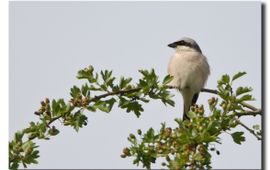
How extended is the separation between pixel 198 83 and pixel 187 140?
6.94 feet

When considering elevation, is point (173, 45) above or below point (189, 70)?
above

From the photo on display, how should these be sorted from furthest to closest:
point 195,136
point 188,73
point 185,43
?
point 185,43 < point 188,73 < point 195,136

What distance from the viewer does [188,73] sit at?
433cm

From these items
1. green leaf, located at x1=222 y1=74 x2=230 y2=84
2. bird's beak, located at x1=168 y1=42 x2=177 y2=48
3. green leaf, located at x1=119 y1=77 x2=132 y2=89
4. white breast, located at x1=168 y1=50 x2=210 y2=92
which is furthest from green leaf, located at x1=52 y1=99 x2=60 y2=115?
bird's beak, located at x1=168 y1=42 x2=177 y2=48

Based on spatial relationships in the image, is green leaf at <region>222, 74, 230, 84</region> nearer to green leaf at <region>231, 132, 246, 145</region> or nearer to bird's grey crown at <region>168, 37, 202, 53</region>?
green leaf at <region>231, 132, 246, 145</region>

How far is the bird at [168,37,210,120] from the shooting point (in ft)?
14.3

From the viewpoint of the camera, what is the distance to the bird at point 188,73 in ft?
14.3

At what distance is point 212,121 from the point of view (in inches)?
95.9

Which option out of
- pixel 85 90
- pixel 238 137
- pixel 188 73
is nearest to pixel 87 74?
pixel 85 90

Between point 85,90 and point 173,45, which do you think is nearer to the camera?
point 85,90

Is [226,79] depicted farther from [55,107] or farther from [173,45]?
[173,45]

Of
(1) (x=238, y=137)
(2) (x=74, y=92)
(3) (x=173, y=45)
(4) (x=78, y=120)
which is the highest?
(3) (x=173, y=45)

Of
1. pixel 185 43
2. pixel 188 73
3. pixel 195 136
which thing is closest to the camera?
pixel 195 136
